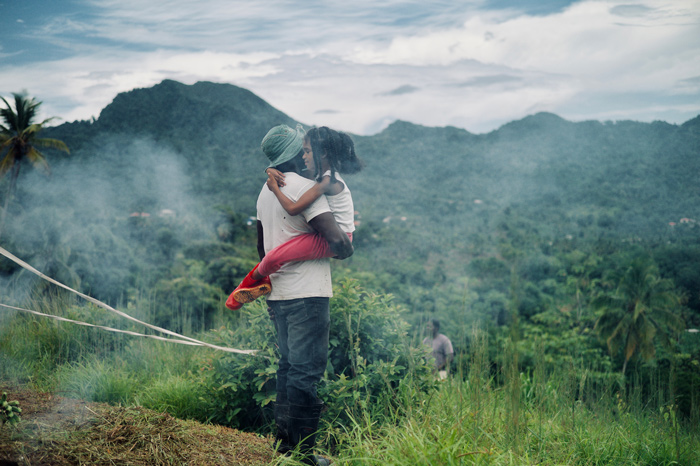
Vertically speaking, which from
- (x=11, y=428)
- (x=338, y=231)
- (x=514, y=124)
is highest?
(x=514, y=124)

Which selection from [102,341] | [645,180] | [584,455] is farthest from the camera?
[645,180]

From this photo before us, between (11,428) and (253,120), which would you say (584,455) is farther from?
(253,120)

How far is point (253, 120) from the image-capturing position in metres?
23.4

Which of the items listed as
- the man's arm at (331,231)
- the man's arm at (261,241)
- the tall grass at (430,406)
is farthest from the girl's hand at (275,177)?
the tall grass at (430,406)

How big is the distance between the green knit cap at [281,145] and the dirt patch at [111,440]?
1.49 m

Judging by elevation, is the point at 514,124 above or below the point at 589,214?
above

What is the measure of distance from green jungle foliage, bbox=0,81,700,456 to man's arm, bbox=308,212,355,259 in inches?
23.2

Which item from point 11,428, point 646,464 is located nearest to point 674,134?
point 646,464

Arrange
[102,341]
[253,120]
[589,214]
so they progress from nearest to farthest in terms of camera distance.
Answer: [102,341] < [253,120] < [589,214]

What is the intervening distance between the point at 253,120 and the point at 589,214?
40.2 meters

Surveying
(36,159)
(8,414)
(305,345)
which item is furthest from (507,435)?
(36,159)

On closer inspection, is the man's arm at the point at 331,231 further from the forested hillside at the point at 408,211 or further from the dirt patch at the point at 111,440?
the dirt patch at the point at 111,440

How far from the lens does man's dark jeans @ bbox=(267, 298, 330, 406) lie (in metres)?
2.28

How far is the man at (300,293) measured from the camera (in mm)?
2262
